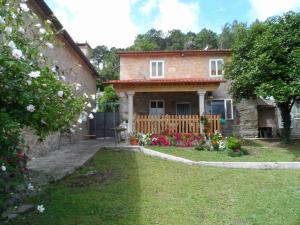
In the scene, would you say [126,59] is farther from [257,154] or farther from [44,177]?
[44,177]

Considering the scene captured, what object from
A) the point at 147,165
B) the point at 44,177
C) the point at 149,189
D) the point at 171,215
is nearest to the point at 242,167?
the point at 147,165

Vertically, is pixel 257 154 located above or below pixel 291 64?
below

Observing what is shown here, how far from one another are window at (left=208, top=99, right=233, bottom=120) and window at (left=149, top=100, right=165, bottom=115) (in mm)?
2956

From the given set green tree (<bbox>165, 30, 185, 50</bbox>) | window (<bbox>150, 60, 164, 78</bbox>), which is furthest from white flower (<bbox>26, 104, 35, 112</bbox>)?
green tree (<bbox>165, 30, 185, 50</bbox>)

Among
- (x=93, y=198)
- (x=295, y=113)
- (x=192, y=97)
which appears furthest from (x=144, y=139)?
(x=295, y=113)

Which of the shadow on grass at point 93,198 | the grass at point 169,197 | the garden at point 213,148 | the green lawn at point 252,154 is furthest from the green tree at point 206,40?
the shadow on grass at point 93,198

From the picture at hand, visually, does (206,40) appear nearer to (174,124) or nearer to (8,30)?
(174,124)

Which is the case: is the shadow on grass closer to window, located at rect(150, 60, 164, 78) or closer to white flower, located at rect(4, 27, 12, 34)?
white flower, located at rect(4, 27, 12, 34)

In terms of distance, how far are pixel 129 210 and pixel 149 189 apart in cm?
163

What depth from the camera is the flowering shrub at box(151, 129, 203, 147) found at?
1434 cm

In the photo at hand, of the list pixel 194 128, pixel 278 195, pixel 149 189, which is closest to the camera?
pixel 278 195

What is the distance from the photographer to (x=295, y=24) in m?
14.3

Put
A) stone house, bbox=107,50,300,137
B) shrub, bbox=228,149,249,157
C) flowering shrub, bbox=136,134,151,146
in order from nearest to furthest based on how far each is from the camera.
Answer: shrub, bbox=228,149,249,157, flowering shrub, bbox=136,134,151,146, stone house, bbox=107,50,300,137

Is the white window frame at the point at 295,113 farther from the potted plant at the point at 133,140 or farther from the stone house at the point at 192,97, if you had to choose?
the potted plant at the point at 133,140
